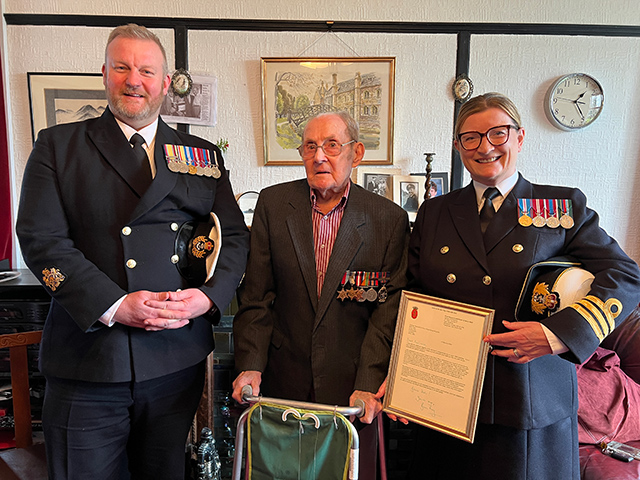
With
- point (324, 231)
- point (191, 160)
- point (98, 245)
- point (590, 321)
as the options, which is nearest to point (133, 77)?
point (191, 160)

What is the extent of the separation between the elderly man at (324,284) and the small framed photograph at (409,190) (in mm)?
1406

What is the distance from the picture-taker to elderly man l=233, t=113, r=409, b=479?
132 cm

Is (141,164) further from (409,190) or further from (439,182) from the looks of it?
(439,182)

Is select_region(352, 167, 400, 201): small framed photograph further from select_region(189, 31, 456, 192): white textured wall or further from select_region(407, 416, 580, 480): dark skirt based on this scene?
select_region(407, 416, 580, 480): dark skirt

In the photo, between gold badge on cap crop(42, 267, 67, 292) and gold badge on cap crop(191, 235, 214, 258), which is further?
gold badge on cap crop(191, 235, 214, 258)

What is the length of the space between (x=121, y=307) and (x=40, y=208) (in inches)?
14.1

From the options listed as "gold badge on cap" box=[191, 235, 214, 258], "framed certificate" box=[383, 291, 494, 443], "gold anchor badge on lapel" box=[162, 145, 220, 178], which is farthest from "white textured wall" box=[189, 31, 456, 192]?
"framed certificate" box=[383, 291, 494, 443]

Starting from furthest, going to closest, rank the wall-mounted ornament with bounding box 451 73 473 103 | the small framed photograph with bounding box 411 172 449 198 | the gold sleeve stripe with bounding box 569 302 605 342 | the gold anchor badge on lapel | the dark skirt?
the small framed photograph with bounding box 411 172 449 198, the wall-mounted ornament with bounding box 451 73 473 103, the gold anchor badge on lapel, the dark skirt, the gold sleeve stripe with bounding box 569 302 605 342

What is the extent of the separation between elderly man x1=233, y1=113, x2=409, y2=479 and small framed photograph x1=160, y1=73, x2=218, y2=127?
5.12 feet

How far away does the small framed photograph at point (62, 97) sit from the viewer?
262 centimetres

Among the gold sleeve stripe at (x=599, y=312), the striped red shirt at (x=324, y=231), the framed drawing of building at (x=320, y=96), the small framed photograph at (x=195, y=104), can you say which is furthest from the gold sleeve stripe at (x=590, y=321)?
the small framed photograph at (x=195, y=104)

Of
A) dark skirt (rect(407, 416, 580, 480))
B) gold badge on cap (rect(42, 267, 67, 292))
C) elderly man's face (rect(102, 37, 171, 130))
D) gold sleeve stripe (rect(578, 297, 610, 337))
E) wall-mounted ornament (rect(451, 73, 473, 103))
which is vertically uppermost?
wall-mounted ornament (rect(451, 73, 473, 103))

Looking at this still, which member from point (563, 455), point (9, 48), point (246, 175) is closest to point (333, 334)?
point (563, 455)

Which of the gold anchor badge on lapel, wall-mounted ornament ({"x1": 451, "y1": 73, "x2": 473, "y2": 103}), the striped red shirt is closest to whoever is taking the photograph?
the gold anchor badge on lapel
